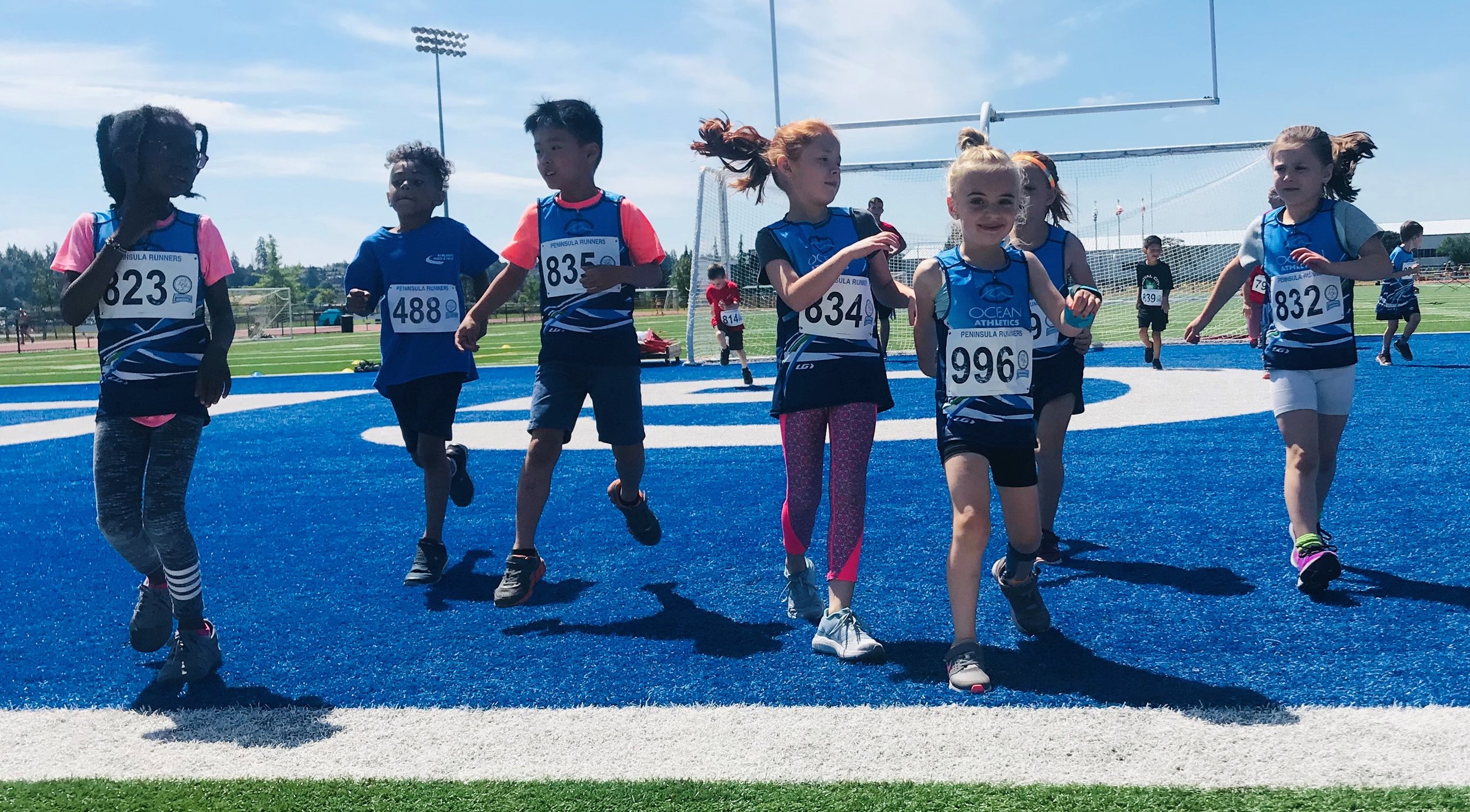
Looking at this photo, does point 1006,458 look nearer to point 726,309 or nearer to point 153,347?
point 153,347

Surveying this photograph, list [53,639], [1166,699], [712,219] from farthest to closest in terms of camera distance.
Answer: [712,219] < [53,639] < [1166,699]

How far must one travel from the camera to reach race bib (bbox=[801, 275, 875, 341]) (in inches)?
159

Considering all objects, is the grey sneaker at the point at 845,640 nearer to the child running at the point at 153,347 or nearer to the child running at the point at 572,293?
the child running at the point at 572,293

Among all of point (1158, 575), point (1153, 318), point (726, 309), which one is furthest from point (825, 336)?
point (726, 309)

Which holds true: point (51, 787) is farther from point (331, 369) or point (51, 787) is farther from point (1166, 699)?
point (331, 369)

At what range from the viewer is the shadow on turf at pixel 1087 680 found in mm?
3242

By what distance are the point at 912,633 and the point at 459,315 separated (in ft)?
9.63

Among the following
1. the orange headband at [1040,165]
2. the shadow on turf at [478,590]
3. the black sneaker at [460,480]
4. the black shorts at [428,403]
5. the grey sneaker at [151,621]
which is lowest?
the shadow on turf at [478,590]

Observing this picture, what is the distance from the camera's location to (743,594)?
4805 mm

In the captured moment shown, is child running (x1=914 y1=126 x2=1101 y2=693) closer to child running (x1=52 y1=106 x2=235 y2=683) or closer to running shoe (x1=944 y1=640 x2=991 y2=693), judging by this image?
running shoe (x1=944 y1=640 x2=991 y2=693)

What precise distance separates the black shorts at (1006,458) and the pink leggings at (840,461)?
0.39m

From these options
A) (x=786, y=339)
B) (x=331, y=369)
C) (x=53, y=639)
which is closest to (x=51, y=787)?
(x=53, y=639)

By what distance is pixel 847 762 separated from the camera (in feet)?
9.64

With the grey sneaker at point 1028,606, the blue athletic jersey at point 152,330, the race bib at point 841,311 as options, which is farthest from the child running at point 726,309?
the blue athletic jersey at point 152,330
